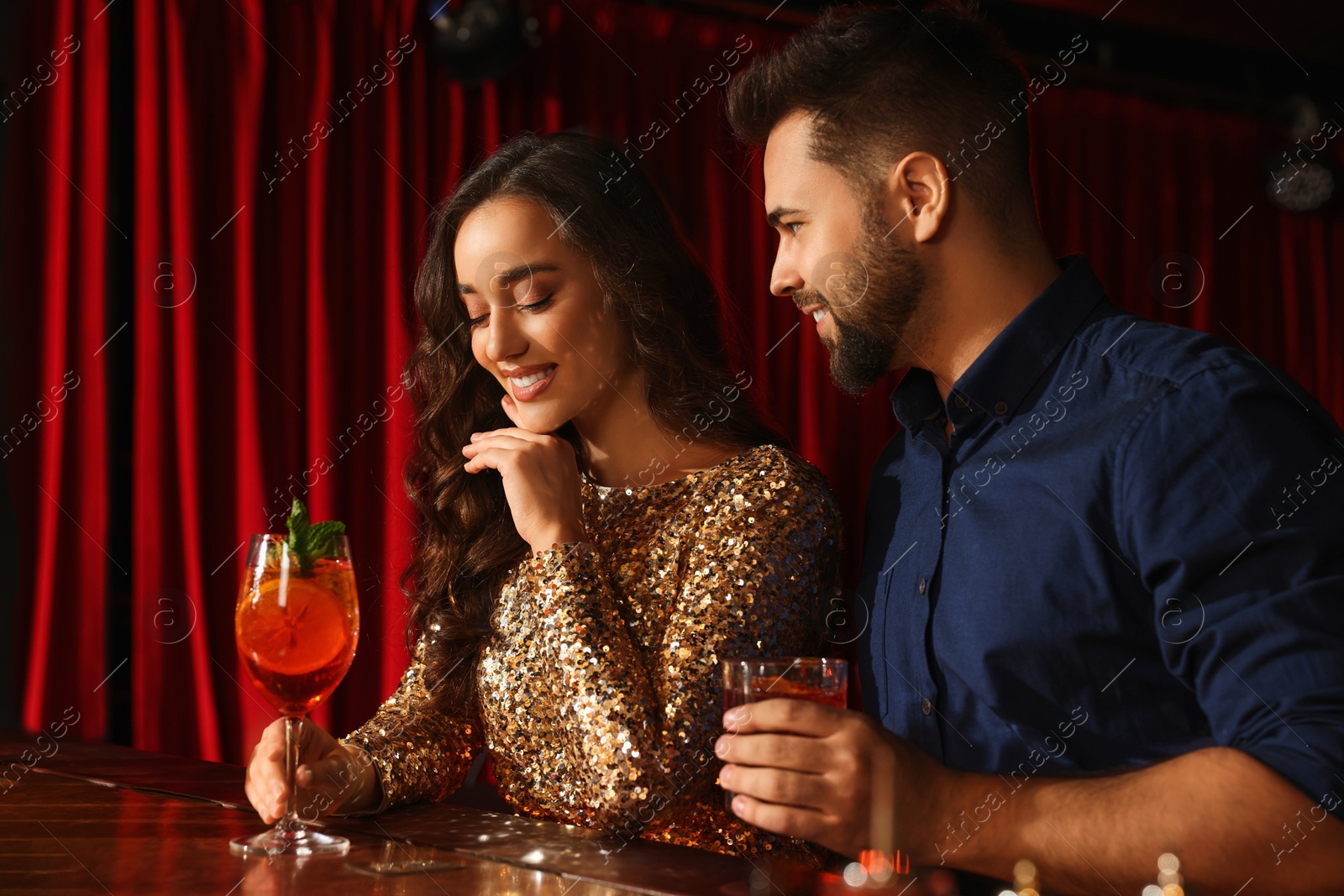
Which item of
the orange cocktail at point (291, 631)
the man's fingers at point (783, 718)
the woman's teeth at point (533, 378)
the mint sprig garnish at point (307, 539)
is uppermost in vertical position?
the woman's teeth at point (533, 378)

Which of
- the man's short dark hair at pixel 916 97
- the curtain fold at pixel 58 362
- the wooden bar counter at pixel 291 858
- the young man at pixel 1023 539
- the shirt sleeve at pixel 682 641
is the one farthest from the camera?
the curtain fold at pixel 58 362

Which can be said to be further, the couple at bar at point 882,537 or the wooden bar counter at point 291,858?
the couple at bar at point 882,537

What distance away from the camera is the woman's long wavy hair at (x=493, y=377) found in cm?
175

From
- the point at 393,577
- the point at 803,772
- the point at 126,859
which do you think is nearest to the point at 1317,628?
the point at 803,772

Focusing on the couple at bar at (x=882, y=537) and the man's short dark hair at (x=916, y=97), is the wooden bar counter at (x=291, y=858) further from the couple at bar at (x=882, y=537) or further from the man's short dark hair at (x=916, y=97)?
the man's short dark hair at (x=916, y=97)

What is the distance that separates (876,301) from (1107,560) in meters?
0.46

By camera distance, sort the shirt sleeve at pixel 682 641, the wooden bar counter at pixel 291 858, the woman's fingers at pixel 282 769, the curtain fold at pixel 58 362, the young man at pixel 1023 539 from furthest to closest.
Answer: the curtain fold at pixel 58 362 < the shirt sleeve at pixel 682 641 < the woman's fingers at pixel 282 769 < the young man at pixel 1023 539 < the wooden bar counter at pixel 291 858

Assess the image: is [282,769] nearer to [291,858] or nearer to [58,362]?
[291,858]

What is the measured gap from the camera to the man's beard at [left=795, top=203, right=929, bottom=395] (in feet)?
4.77

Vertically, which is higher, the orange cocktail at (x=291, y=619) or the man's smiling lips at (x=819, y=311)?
the man's smiling lips at (x=819, y=311)

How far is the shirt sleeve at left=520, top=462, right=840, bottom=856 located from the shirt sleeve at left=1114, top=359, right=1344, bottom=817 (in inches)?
18.5

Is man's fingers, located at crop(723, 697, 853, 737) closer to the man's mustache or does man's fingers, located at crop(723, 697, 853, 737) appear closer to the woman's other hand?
the woman's other hand

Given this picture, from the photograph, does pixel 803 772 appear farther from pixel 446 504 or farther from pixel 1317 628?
pixel 446 504

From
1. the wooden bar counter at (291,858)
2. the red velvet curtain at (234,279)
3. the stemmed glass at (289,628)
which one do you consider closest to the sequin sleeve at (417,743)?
the wooden bar counter at (291,858)
